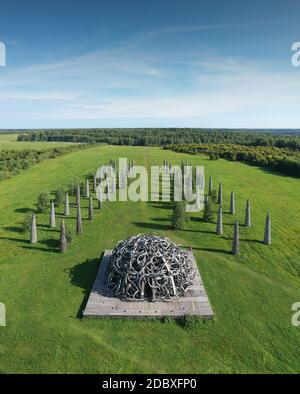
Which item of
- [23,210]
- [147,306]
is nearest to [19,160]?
[23,210]

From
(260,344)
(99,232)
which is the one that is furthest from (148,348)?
(99,232)

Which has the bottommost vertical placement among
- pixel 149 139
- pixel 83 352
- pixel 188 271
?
pixel 83 352

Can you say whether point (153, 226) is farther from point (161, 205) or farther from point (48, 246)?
point (48, 246)

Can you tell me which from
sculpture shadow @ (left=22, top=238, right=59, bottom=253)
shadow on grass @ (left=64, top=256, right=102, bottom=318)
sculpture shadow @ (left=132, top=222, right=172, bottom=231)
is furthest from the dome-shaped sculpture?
sculpture shadow @ (left=132, top=222, right=172, bottom=231)

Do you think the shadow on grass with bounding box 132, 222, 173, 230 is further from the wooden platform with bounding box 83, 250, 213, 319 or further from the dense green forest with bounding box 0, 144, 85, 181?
the dense green forest with bounding box 0, 144, 85, 181

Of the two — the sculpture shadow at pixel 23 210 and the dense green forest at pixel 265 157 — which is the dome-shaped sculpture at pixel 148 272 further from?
the dense green forest at pixel 265 157

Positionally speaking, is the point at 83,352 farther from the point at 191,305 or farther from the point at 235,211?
the point at 235,211
